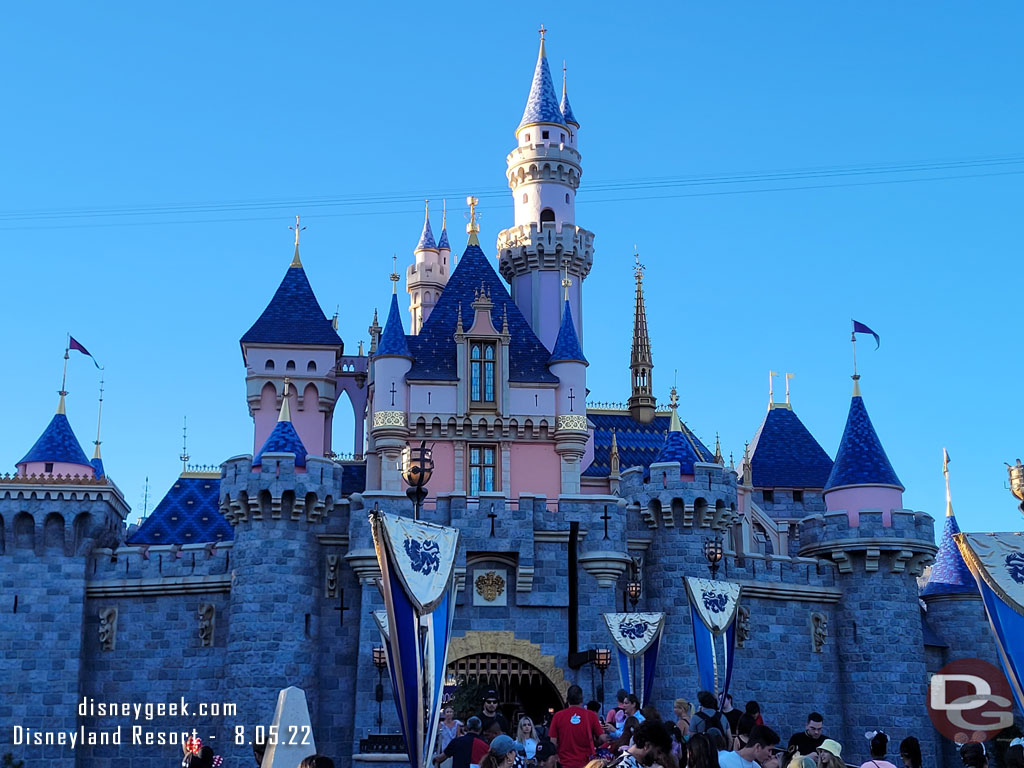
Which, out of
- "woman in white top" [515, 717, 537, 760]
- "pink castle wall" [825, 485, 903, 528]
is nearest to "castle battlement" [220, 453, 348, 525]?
"woman in white top" [515, 717, 537, 760]

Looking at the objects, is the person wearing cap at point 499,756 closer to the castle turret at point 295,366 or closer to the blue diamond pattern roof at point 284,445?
the blue diamond pattern roof at point 284,445

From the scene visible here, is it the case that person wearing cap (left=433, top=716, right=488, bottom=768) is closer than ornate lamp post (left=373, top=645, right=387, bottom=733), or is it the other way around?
person wearing cap (left=433, top=716, right=488, bottom=768)

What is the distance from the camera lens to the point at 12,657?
2598 cm

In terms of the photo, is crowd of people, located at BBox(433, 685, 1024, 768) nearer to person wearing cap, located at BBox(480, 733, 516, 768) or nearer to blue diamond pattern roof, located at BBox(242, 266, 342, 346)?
person wearing cap, located at BBox(480, 733, 516, 768)

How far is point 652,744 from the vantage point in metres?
8.88

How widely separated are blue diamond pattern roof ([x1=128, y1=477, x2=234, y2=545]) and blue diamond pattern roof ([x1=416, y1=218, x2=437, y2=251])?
16.2m

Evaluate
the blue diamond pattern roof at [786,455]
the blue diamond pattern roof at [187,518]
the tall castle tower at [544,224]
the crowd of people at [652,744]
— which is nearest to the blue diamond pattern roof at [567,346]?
the tall castle tower at [544,224]

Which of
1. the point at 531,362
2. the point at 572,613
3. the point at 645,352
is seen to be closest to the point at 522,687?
the point at 572,613

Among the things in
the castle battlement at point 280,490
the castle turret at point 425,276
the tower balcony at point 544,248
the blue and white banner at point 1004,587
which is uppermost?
the castle turret at point 425,276

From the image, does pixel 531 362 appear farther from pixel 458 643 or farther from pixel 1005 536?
pixel 1005 536

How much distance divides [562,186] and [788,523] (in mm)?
12280

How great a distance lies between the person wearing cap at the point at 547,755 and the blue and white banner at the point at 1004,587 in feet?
19.5

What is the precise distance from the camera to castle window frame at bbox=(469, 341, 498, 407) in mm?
Answer: 30500

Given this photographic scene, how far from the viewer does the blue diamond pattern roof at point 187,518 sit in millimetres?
32781
